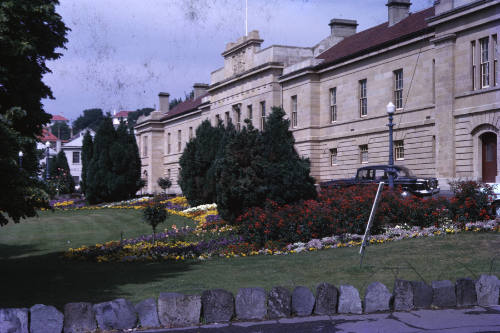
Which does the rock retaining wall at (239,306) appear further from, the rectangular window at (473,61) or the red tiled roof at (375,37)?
the red tiled roof at (375,37)

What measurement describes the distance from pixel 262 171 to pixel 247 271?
9855 millimetres

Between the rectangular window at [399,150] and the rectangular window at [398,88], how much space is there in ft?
7.49

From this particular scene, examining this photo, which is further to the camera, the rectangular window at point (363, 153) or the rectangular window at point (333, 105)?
the rectangular window at point (333, 105)

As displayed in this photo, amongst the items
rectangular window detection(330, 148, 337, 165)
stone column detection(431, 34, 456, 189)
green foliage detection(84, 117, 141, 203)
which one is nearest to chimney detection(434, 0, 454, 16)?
stone column detection(431, 34, 456, 189)

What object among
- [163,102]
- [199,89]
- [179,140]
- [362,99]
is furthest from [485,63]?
[163,102]

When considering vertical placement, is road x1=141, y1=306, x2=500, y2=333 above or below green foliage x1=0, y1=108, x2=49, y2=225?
below

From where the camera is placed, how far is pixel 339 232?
64.0 feet

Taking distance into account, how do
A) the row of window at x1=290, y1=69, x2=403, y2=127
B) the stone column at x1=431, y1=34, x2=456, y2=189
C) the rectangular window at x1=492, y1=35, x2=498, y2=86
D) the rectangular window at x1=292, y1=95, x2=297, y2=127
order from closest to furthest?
the rectangular window at x1=492, y1=35, x2=498, y2=86
the stone column at x1=431, y1=34, x2=456, y2=189
the row of window at x1=290, y1=69, x2=403, y2=127
the rectangular window at x1=292, y1=95, x2=297, y2=127

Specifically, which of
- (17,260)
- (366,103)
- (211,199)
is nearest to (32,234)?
(17,260)

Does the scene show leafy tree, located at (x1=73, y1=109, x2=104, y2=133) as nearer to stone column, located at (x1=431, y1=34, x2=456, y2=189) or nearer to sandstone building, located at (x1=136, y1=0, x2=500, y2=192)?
sandstone building, located at (x1=136, y1=0, x2=500, y2=192)

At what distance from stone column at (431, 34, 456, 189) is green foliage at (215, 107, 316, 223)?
41.9ft

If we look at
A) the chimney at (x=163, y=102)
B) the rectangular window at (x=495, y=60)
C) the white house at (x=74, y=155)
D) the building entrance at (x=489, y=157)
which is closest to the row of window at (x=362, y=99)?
the building entrance at (x=489, y=157)

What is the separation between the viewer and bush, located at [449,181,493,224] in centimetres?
1888

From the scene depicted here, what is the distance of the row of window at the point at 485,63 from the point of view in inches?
1256
